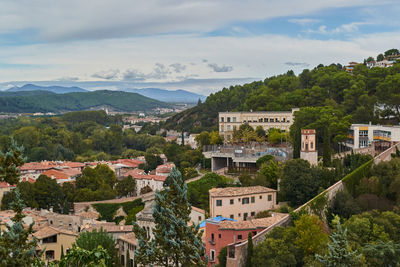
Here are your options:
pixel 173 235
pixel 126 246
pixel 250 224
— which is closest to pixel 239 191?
pixel 250 224

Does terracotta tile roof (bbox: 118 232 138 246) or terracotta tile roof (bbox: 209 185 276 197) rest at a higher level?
terracotta tile roof (bbox: 209 185 276 197)

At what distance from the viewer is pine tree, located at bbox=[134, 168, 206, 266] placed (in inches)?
473

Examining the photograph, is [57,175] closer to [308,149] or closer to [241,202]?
[241,202]

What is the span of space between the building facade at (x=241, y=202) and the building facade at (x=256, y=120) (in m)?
20.3

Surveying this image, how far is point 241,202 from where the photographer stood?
2867 cm

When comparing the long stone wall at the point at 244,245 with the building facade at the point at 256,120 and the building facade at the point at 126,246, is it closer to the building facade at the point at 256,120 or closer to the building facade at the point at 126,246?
the building facade at the point at 126,246

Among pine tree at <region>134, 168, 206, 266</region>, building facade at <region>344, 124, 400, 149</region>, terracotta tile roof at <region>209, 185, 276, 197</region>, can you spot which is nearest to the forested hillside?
building facade at <region>344, 124, 400, 149</region>

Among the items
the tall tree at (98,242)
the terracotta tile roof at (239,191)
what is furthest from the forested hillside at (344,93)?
the tall tree at (98,242)

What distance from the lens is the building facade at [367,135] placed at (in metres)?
36.4

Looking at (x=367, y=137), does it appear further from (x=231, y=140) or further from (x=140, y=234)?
(x=140, y=234)

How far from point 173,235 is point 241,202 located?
1688cm

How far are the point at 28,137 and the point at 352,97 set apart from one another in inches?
1904

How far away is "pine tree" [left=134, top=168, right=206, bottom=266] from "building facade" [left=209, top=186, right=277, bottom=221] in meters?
15.8

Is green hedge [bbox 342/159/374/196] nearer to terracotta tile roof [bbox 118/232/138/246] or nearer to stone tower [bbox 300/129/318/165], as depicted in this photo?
stone tower [bbox 300/129/318/165]
